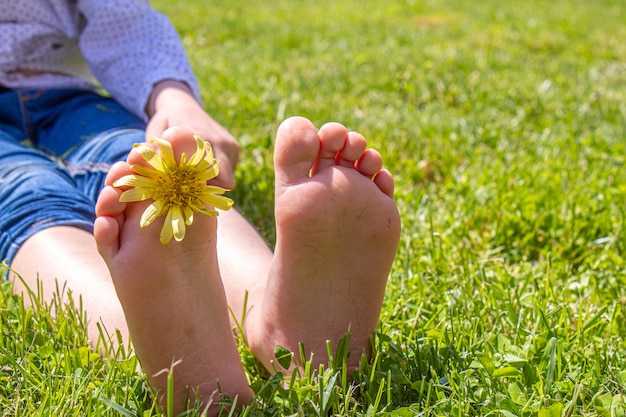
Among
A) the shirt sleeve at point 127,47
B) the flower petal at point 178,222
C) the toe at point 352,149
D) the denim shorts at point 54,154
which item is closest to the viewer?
the flower petal at point 178,222

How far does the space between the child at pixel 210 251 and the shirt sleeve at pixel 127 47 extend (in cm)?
22

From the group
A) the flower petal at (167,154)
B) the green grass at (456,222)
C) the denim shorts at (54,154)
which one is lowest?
the green grass at (456,222)

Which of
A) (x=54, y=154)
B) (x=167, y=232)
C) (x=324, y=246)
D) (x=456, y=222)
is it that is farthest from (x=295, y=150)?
(x=54, y=154)

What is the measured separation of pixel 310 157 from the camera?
1.23m

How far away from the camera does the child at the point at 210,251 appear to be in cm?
110

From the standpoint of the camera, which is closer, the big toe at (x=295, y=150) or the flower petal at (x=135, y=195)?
the flower petal at (x=135, y=195)

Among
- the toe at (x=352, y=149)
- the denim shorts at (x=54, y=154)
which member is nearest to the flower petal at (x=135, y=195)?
the toe at (x=352, y=149)

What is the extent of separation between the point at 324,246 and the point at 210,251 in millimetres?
192

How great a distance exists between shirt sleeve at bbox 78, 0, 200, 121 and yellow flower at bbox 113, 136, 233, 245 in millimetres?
986

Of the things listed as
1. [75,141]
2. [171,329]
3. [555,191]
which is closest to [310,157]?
[171,329]

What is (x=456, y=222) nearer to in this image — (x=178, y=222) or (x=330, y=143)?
(x=330, y=143)

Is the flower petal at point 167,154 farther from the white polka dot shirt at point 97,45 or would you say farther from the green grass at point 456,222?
the white polka dot shirt at point 97,45

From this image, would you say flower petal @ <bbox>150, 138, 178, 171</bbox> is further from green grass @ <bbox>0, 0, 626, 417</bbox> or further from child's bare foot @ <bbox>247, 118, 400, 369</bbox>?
green grass @ <bbox>0, 0, 626, 417</bbox>

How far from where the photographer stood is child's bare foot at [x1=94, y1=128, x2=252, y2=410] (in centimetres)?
108
